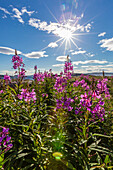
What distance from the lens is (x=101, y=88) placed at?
10.3 feet

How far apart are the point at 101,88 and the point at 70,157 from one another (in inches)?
74.9

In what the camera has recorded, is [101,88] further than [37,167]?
Yes

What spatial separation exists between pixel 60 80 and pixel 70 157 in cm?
194

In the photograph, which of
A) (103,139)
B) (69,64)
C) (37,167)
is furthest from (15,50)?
(103,139)

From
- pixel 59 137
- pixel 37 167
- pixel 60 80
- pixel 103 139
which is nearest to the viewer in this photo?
pixel 37 167

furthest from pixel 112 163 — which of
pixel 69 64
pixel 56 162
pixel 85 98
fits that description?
pixel 69 64

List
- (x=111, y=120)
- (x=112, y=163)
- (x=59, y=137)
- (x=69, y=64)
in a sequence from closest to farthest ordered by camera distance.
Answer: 1. (x=112, y=163)
2. (x=59, y=137)
3. (x=111, y=120)
4. (x=69, y=64)

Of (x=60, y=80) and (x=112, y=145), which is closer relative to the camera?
(x=112, y=145)

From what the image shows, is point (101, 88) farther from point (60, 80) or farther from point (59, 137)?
point (59, 137)

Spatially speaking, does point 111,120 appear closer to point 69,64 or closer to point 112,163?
point 112,163

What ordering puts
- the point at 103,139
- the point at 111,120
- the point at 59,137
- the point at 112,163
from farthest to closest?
the point at 111,120
the point at 103,139
the point at 59,137
the point at 112,163

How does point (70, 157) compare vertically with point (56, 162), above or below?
above

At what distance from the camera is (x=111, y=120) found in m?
3.10

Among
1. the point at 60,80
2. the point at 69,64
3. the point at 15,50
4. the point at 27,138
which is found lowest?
the point at 27,138
